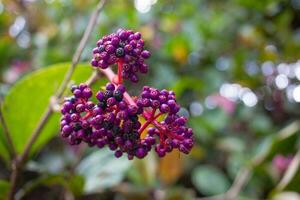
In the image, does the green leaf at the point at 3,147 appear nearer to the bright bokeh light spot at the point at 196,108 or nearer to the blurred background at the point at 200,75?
the blurred background at the point at 200,75

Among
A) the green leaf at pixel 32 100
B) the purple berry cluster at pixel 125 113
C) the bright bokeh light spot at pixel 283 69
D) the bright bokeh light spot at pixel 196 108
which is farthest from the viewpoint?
the bright bokeh light spot at pixel 283 69

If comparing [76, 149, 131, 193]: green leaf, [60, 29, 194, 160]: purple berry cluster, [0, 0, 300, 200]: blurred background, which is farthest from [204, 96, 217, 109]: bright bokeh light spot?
[60, 29, 194, 160]: purple berry cluster

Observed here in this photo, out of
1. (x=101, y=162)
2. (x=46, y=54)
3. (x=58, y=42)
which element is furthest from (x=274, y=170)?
(x=58, y=42)

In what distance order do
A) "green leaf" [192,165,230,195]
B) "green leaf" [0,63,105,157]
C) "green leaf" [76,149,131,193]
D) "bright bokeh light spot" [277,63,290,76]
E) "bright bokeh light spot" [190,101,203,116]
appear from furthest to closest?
"bright bokeh light spot" [277,63,290,76] < "bright bokeh light spot" [190,101,203,116] < "green leaf" [192,165,230,195] < "green leaf" [76,149,131,193] < "green leaf" [0,63,105,157]

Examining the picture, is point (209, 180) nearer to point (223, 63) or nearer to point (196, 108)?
point (196, 108)

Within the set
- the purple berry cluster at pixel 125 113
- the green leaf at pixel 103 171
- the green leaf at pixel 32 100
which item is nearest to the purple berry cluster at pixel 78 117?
the purple berry cluster at pixel 125 113

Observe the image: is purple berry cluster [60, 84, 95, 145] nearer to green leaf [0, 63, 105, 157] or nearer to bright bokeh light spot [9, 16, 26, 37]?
green leaf [0, 63, 105, 157]
